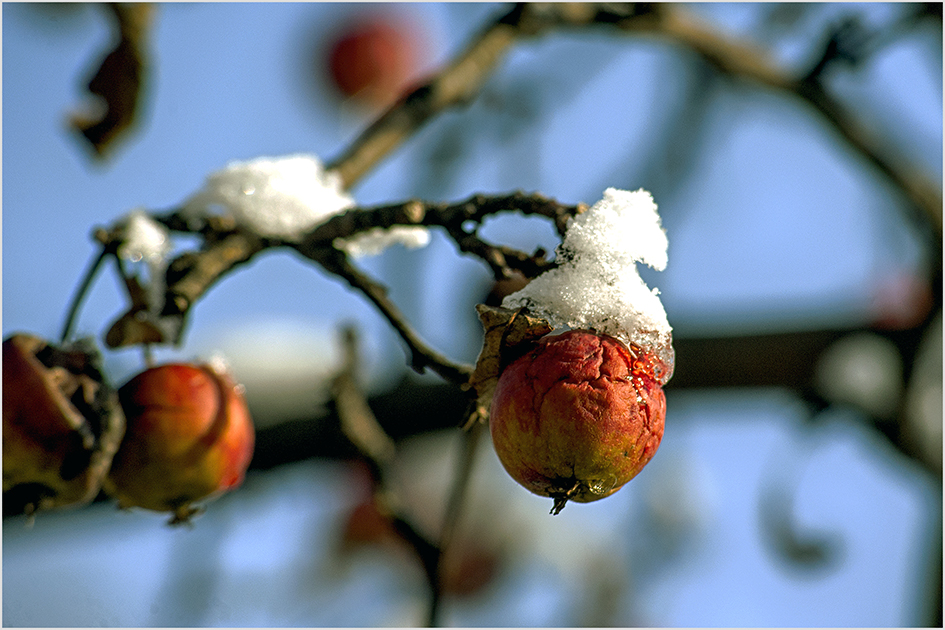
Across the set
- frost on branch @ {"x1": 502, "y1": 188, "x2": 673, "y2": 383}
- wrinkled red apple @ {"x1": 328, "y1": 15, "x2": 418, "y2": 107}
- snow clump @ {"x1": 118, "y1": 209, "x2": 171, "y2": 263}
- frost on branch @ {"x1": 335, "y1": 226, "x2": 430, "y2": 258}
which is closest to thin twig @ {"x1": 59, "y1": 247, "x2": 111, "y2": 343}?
snow clump @ {"x1": 118, "y1": 209, "x2": 171, "y2": 263}

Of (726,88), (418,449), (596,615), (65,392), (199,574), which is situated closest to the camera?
(65,392)

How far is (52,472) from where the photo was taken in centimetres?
117

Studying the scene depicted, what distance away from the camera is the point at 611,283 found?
39.8 inches

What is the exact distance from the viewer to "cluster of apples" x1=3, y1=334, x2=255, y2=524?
3.78ft

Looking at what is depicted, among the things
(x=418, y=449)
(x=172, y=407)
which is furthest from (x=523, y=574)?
(x=172, y=407)

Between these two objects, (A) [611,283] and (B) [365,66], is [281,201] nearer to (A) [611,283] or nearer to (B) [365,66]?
(A) [611,283]

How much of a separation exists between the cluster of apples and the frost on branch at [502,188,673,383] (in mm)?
542

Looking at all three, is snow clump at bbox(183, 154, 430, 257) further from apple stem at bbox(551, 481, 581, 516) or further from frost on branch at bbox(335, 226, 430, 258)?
apple stem at bbox(551, 481, 581, 516)

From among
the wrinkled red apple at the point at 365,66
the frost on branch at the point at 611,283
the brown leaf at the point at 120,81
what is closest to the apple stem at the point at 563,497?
the frost on branch at the point at 611,283

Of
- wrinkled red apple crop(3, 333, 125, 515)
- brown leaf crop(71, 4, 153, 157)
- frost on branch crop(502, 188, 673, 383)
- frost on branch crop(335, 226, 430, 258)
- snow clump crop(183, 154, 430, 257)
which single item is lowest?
wrinkled red apple crop(3, 333, 125, 515)

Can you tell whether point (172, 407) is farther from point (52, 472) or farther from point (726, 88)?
point (726, 88)

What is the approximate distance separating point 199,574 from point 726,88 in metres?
2.53

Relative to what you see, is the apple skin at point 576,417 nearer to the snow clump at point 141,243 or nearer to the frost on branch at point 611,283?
the frost on branch at point 611,283

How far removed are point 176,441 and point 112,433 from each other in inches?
4.0
